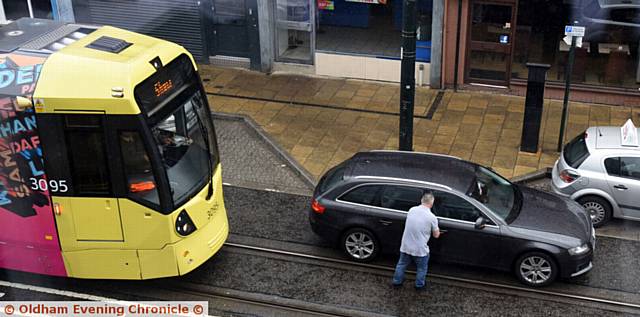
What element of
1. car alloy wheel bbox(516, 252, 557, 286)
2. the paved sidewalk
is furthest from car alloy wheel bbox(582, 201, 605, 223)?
car alloy wheel bbox(516, 252, 557, 286)

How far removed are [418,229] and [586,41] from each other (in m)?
7.61

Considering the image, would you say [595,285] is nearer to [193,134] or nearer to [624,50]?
[193,134]

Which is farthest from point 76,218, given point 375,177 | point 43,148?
point 375,177

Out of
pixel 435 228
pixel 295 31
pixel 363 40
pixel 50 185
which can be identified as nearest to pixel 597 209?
pixel 435 228

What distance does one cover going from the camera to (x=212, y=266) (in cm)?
1013

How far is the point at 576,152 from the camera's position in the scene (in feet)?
37.0

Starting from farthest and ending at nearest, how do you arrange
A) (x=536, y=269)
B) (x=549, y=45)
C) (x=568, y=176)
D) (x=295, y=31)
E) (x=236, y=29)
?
(x=236, y=29)
(x=295, y=31)
(x=549, y=45)
(x=568, y=176)
(x=536, y=269)

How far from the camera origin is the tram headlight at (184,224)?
895cm

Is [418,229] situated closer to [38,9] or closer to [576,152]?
[576,152]

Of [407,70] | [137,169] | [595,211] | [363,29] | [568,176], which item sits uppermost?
[407,70]

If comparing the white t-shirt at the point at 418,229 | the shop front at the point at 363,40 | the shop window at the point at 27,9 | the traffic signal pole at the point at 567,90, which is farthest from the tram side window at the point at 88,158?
the shop window at the point at 27,9

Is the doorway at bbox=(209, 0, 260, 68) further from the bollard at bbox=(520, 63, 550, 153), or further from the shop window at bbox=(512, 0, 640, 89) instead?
the bollard at bbox=(520, 63, 550, 153)

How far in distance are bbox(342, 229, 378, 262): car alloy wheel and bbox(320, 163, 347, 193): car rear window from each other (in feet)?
2.21

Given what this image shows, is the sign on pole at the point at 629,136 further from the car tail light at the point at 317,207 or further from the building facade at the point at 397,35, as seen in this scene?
the car tail light at the point at 317,207
